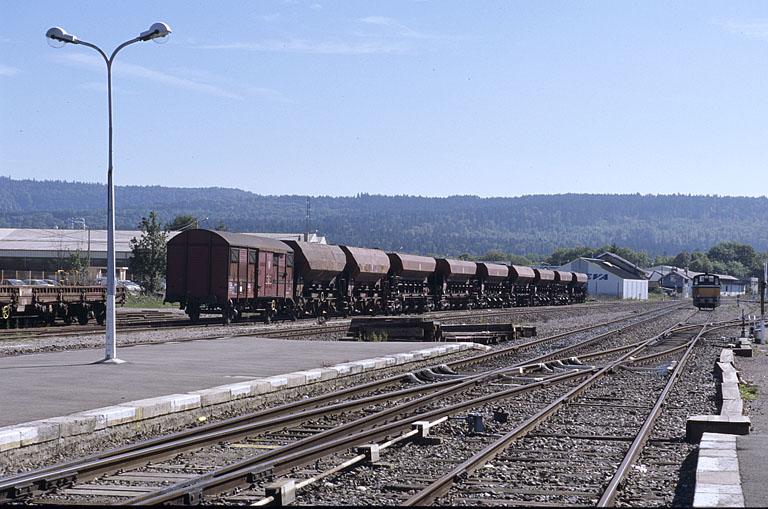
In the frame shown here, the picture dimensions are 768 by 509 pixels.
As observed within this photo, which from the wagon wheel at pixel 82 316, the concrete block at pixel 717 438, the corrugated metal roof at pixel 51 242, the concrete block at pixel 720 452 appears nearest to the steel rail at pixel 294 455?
the concrete block at pixel 717 438

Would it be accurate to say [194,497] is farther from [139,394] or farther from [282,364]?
[282,364]

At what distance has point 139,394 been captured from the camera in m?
13.5

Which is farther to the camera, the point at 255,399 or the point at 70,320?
the point at 70,320

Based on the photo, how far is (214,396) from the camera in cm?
1350

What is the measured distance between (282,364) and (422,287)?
34.9m

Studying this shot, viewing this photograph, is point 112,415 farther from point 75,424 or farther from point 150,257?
point 150,257

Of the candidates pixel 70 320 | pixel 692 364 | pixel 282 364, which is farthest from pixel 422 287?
pixel 282 364

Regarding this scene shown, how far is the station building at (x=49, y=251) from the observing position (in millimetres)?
89375

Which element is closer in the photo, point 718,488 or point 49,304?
point 718,488

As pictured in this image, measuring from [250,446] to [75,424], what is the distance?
187 cm

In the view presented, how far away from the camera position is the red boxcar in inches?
1355

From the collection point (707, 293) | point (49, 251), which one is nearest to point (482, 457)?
point (707, 293)

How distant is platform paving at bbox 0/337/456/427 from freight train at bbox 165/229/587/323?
944cm

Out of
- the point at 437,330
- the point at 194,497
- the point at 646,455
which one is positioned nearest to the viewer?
the point at 194,497
